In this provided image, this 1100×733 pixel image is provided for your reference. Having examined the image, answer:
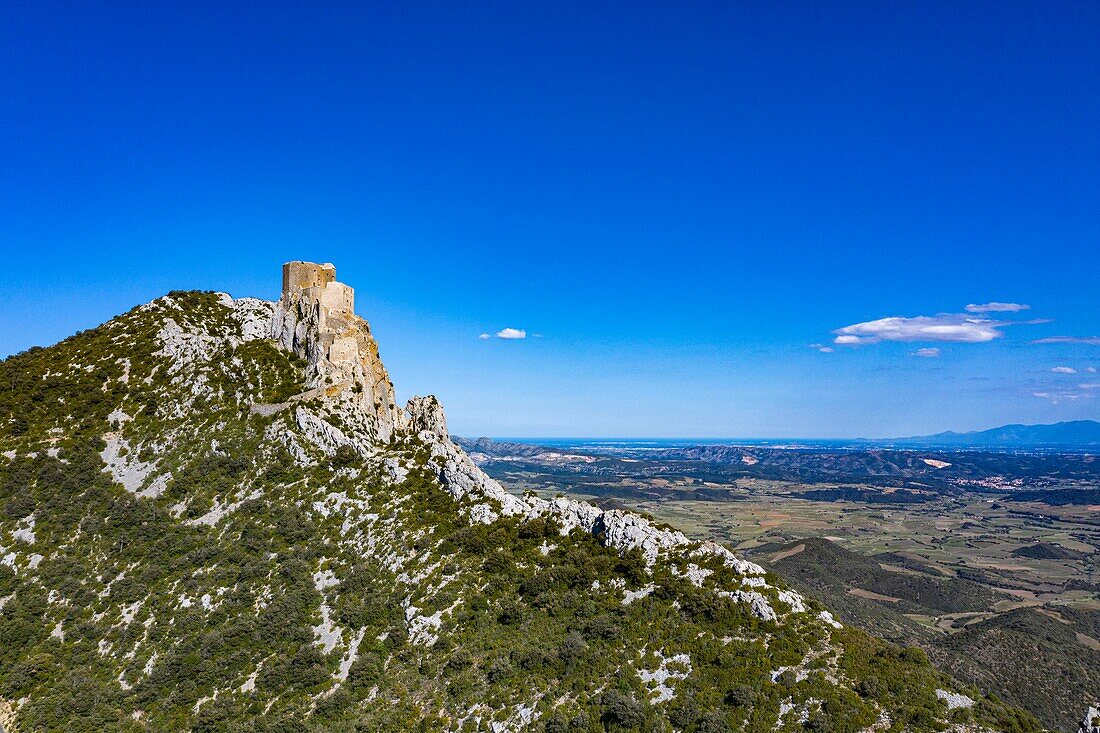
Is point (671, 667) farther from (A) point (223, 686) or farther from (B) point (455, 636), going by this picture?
(A) point (223, 686)

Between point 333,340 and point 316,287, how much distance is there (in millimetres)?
7053

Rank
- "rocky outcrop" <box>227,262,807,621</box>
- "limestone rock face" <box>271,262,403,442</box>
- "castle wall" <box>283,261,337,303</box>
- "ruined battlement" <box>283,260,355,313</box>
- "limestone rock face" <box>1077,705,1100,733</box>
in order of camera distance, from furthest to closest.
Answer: "castle wall" <box>283,261,337,303</box>, "ruined battlement" <box>283,260,355,313</box>, "limestone rock face" <box>271,262,403,442</box>, "rocky outcrop" <box>227,262,807,621</box>, "limestone rock face" <box>1077,705,1100,733</box>

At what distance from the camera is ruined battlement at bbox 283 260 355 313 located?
58966 millimetres

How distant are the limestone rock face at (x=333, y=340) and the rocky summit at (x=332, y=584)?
0.82 feet

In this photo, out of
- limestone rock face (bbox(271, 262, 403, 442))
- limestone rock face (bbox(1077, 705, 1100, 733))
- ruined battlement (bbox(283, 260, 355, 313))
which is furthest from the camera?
ruined battlement (bbox(283, 260, 355, 313))

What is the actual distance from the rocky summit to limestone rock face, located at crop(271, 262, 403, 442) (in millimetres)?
251

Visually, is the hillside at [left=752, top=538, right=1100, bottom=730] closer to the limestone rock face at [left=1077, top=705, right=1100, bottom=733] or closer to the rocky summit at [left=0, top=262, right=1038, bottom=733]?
the limestone rock face at [left=1077, top=705, right=1100, bottom=733]

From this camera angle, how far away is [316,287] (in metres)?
60.2

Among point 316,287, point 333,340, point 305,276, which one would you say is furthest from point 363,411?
point 305,276

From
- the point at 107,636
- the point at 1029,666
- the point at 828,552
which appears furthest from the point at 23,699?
the point at 828,552

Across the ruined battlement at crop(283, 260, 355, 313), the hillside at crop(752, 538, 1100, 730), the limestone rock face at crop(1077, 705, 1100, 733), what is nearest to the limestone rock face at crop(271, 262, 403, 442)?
the ruined battlement at crop(283, 260, 355, 313)

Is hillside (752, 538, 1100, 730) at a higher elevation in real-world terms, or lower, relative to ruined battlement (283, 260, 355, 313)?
lower

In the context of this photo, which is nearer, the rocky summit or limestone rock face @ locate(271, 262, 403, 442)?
the rocky summit

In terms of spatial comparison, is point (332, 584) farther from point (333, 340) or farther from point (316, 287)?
point (316, 287)
